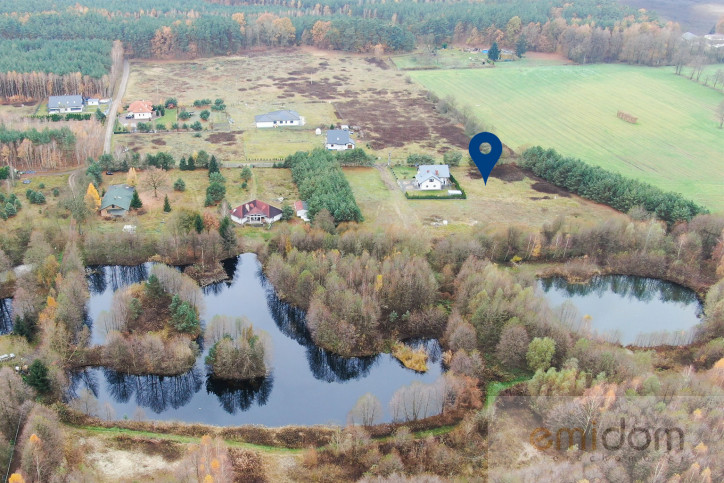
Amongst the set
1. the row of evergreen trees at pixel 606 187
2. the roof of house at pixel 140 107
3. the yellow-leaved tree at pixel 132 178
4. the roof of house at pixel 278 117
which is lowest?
the yellow-leaved tree at pixel 132 178

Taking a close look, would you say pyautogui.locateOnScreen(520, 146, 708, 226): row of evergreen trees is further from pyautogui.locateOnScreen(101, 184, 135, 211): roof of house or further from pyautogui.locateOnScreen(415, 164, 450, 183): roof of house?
pyautogui.locateOnScreen(101, 184, 135, 211): roof of house

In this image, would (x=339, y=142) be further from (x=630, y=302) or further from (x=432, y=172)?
(x=630, y=302)

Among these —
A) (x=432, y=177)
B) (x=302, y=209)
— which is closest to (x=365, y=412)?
(x=302, y=209)

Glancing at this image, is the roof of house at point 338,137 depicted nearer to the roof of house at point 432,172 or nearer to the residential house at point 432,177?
the residential house at point 432,177

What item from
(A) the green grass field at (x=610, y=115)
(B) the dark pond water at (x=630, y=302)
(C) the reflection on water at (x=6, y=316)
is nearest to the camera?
(C) the reflection on water at (x=6, y=316)

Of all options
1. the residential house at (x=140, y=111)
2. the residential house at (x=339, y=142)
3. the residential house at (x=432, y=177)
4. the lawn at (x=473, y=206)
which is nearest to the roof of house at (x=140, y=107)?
the residential house at (x=140, y=111)

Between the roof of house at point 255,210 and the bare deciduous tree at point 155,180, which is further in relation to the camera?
the bare deciduous tree at point 155,180

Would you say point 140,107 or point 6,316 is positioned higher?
point 140,107
